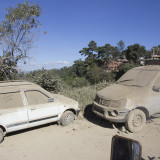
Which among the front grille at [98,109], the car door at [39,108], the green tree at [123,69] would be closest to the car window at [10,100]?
the car door at [39,108]

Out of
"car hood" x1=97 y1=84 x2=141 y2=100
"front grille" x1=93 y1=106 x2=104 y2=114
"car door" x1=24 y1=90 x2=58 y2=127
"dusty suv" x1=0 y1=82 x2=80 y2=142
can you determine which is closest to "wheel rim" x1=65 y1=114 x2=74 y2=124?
"dusty suv" x1=0 y1=82 x2=80 y2=142

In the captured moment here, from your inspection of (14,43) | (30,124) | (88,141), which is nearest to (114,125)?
(88,141)

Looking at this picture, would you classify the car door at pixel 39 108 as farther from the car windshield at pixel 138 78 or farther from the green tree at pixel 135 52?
the green tree at pixel 135 52

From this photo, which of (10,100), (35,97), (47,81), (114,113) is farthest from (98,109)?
(47,81)

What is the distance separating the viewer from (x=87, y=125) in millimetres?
5414

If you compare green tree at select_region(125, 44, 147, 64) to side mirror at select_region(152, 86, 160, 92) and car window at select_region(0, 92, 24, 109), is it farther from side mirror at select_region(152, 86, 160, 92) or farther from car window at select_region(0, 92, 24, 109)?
car window at select_region(0, 92, 24, 109)

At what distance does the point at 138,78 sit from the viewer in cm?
535

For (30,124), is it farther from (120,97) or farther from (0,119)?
(120,97)

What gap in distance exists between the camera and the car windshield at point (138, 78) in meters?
5.05

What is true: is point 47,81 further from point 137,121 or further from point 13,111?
point 137,121

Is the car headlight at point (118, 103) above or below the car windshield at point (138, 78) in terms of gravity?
below

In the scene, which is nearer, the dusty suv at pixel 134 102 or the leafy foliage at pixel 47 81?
the dusty suv at pixel 134 102

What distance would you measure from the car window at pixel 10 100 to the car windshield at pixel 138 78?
12.2 feet

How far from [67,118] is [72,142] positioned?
1.11 meters
